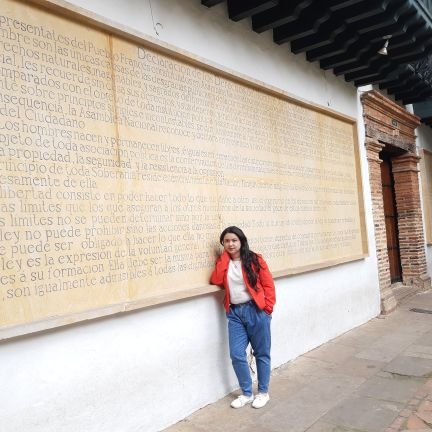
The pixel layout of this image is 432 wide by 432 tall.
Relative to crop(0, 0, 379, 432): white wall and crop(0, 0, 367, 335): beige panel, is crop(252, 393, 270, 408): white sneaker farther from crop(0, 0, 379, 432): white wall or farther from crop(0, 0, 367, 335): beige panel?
crop(0, 0, 367, 335): beige panel

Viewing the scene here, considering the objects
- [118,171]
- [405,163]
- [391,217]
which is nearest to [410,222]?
[391,217]

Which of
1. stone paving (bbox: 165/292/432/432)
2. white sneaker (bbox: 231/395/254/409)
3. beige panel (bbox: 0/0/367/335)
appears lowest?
stone paving (bbox: 165/292/432/432)

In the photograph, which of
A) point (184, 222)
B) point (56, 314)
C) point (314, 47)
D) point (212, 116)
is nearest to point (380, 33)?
point (314, 47)

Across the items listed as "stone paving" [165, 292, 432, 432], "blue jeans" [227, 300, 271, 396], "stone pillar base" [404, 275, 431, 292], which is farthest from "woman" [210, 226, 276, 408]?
"stone pillar base" [404, 275, 431, 292]

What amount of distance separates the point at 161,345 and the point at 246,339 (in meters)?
0.74

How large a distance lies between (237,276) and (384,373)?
6.24 ft

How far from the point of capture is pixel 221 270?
367 cm

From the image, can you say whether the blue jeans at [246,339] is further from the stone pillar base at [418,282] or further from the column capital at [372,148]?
the stone pillar base at [418,282]

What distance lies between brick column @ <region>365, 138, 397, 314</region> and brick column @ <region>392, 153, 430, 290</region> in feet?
5.68

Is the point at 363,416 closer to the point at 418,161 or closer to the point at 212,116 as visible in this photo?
the point at 212,116

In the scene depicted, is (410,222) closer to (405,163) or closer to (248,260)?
(405,163)

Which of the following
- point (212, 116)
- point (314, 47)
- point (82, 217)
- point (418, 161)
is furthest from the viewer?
point (418, 161)

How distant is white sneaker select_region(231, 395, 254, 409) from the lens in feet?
11.8

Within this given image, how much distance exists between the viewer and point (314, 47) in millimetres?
5316
